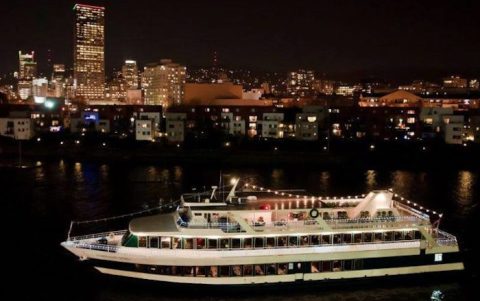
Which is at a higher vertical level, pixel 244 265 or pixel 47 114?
pixel 47 114

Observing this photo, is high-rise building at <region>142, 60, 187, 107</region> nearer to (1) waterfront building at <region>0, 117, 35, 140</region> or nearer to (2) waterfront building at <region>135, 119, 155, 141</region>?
(1) waterfront building at <region>0, 117, 35, 140</region>

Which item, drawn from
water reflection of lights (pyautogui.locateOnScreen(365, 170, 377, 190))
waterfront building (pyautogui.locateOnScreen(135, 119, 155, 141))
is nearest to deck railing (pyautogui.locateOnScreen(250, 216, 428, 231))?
water reflection of lights (pyautogui.locateOnScreen(365, 170, 377, 190))

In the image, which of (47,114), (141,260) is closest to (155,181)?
(141,260)

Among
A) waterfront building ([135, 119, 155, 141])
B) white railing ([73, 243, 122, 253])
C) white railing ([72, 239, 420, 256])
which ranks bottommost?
white railing ([73, 243, 122, 253])

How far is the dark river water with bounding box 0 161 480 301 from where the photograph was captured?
11.5 m

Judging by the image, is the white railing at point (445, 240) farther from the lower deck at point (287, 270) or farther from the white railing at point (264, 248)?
the white railing at point (264, 248)

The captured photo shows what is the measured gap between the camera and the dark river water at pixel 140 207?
37.7ft

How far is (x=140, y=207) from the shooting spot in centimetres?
2036

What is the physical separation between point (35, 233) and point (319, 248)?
9343mm

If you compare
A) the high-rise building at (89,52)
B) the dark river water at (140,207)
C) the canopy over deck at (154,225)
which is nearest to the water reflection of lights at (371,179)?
the dark river water at (140,207)

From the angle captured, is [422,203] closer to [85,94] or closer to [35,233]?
[35,233]

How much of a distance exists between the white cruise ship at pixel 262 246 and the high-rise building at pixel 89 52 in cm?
10030

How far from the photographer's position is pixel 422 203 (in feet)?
70.6

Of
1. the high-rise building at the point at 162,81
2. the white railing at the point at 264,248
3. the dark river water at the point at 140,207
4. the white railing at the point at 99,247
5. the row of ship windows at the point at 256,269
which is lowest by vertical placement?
the dark river water at the point at 140,207
